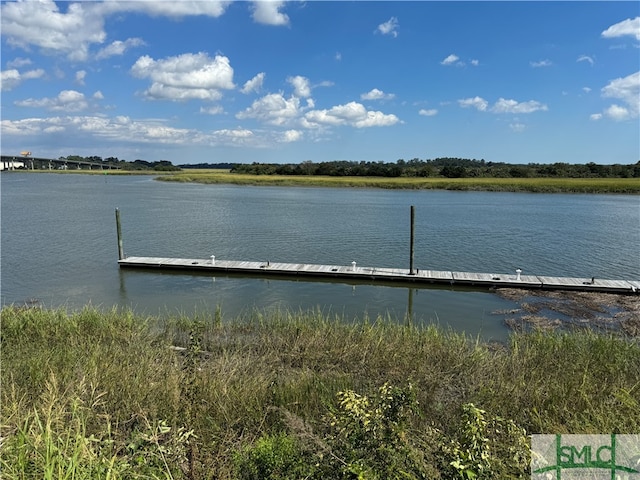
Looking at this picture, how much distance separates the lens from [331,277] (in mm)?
15523

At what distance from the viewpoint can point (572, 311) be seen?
12180 millimetres

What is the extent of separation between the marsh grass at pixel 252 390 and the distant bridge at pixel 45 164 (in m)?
192

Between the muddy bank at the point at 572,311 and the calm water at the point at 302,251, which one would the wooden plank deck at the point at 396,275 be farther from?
the calm water at the point at 302,251

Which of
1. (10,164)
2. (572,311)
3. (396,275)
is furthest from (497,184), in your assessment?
(10,164)

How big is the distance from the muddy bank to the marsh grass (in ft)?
9.90

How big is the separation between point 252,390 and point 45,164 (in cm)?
21123

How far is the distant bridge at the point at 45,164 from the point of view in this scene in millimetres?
166875

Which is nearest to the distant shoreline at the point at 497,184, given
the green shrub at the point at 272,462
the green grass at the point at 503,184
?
the green grass at the point at 503,184

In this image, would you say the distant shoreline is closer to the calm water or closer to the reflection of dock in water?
the calm water

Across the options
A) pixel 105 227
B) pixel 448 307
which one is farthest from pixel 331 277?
pixel 105 227

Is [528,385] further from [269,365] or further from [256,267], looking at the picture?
[256,267]

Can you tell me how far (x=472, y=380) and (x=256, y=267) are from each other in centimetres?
1107

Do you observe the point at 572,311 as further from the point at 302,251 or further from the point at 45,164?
the point at 45,164

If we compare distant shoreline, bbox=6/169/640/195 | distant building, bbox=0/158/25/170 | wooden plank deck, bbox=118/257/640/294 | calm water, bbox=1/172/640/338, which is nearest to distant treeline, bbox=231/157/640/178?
distant shoreline, bbox=6/169/640/195
